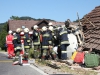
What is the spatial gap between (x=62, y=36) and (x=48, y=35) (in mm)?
1058

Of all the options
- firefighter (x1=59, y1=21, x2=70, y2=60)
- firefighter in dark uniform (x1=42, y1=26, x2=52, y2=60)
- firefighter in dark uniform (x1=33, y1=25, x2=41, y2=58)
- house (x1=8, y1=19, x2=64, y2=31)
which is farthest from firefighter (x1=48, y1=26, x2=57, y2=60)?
house (x1=8, y1=19, x2=64, y2=31)

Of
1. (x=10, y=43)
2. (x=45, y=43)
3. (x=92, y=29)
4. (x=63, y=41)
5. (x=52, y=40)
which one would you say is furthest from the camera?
(x=10, y=43)

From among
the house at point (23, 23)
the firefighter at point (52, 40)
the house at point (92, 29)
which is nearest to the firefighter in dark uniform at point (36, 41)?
the firefighter at point (52, 40)

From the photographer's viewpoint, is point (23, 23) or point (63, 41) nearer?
point (63, 41)

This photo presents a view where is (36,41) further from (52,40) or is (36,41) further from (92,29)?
(92,29)

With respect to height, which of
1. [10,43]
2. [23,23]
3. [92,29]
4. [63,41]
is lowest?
[10,43]

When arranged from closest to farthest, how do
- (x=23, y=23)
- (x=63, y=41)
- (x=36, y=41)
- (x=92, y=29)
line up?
(x=63, y=41) → (x=92, y=29) → (x=36, y=41) → (x=23, y=23)

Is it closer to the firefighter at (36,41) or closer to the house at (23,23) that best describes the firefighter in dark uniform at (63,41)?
the firefighter at (36,41)

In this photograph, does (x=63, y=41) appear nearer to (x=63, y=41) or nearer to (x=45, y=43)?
(x=63, y=41)

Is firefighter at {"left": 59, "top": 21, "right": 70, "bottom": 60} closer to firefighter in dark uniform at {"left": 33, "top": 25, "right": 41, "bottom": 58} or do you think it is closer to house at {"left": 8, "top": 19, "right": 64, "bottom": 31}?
firefighter in dark uniform at {"left": 33, "top": 25, "right": 41, "bottom": 58}

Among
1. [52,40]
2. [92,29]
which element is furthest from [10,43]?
[92,29]

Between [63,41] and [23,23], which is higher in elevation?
[23,23]

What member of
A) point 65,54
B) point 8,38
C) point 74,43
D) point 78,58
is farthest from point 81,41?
point 8,38

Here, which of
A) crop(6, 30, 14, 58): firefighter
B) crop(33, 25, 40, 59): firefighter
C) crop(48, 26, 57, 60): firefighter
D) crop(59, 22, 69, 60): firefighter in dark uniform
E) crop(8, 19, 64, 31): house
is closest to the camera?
crop(59, 22, 69, 60): firefighter in dark uniform
